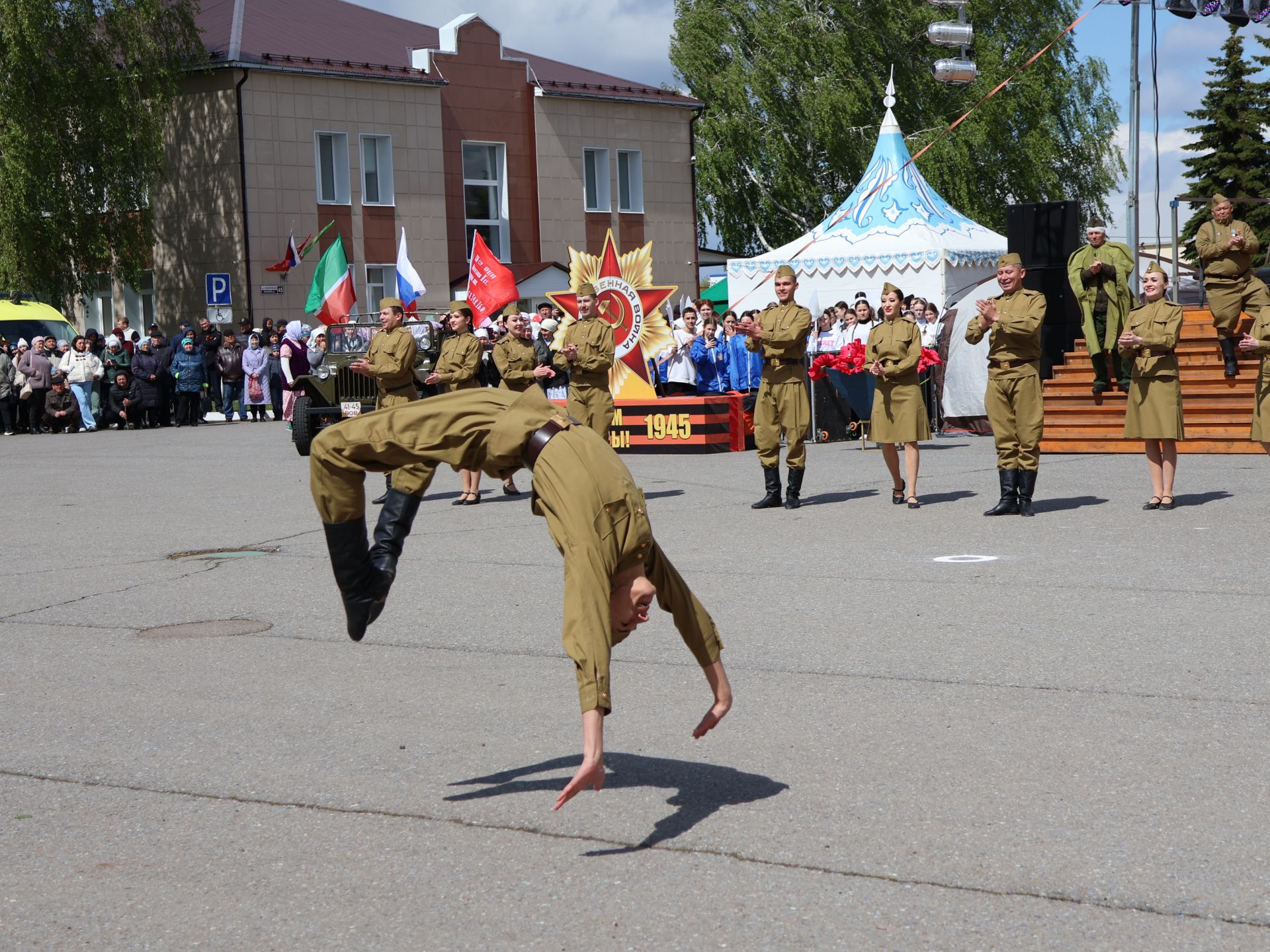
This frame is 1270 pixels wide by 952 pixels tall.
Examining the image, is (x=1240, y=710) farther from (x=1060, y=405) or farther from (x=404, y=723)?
(x=1060, y=405)

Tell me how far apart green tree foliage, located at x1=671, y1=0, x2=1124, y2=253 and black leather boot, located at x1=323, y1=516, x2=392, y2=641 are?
4561cm

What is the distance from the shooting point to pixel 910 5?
50906 millimetres

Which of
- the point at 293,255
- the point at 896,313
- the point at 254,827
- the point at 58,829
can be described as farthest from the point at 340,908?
the point at 293,255

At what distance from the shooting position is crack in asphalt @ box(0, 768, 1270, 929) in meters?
4.25

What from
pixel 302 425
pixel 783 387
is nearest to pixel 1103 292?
pixel 783 387

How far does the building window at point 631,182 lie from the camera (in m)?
46.6

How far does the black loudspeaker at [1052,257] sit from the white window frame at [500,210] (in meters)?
24.6

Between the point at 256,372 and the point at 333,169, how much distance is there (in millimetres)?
11262

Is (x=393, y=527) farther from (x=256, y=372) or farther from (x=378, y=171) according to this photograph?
(x=378, y=171)

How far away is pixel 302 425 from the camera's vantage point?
838 inches

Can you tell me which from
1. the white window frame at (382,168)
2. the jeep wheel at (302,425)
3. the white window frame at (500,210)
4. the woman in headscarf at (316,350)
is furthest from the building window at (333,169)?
the jeep wheel at (302,425)

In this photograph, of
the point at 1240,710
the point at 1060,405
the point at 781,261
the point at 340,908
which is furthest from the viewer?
the point at 781,261

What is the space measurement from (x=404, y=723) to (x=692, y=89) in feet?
158

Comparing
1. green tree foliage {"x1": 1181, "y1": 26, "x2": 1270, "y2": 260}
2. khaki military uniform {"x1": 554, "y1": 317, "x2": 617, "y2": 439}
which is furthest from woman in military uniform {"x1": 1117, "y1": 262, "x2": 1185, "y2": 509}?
green tree foliage {"x1": 1181, "y1": 26, "x2": 1270, "y2": 260}
